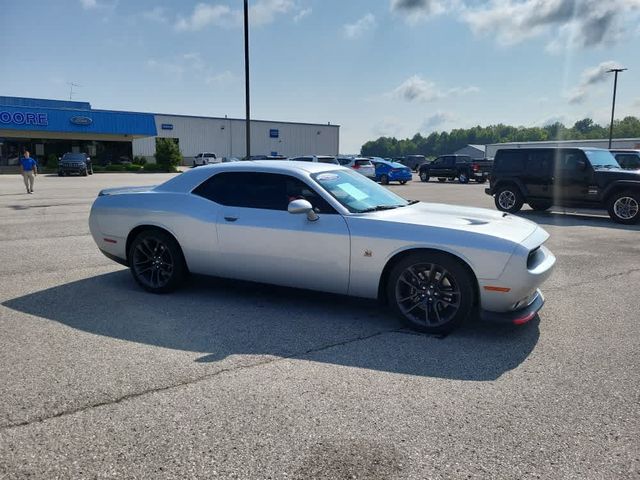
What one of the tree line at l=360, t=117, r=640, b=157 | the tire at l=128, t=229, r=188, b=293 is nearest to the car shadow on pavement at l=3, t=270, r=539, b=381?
the tire at l=128, t=229, r=188, b=293

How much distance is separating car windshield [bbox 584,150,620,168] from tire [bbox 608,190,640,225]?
3.25 ft

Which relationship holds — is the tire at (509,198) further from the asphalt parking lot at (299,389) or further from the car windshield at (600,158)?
the asphalt parking lot at (299,389)

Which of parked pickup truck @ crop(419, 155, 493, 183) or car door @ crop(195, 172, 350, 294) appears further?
parked pickup truck @ crop(419, 155, 493, 183)

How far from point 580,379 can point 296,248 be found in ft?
8.67

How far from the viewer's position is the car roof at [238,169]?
17.7ft

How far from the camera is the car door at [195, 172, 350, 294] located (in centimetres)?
484

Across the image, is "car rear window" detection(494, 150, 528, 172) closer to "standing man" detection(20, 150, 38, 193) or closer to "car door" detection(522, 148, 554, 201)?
"car door" detection(522, 148, 554, 201)

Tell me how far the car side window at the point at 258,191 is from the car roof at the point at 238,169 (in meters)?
0.06

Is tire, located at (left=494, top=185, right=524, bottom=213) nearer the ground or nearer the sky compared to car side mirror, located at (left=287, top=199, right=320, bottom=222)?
nearer the ground

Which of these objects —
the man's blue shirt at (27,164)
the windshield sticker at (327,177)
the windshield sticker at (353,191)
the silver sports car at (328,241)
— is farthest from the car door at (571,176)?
the man's blue shirt at (27,164)

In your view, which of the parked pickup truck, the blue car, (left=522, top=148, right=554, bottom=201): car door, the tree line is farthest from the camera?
the tree line

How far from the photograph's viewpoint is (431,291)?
14.9 ft

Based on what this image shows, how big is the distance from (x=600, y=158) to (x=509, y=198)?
2.44m

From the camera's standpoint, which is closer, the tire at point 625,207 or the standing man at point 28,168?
the tire at point 625,207
